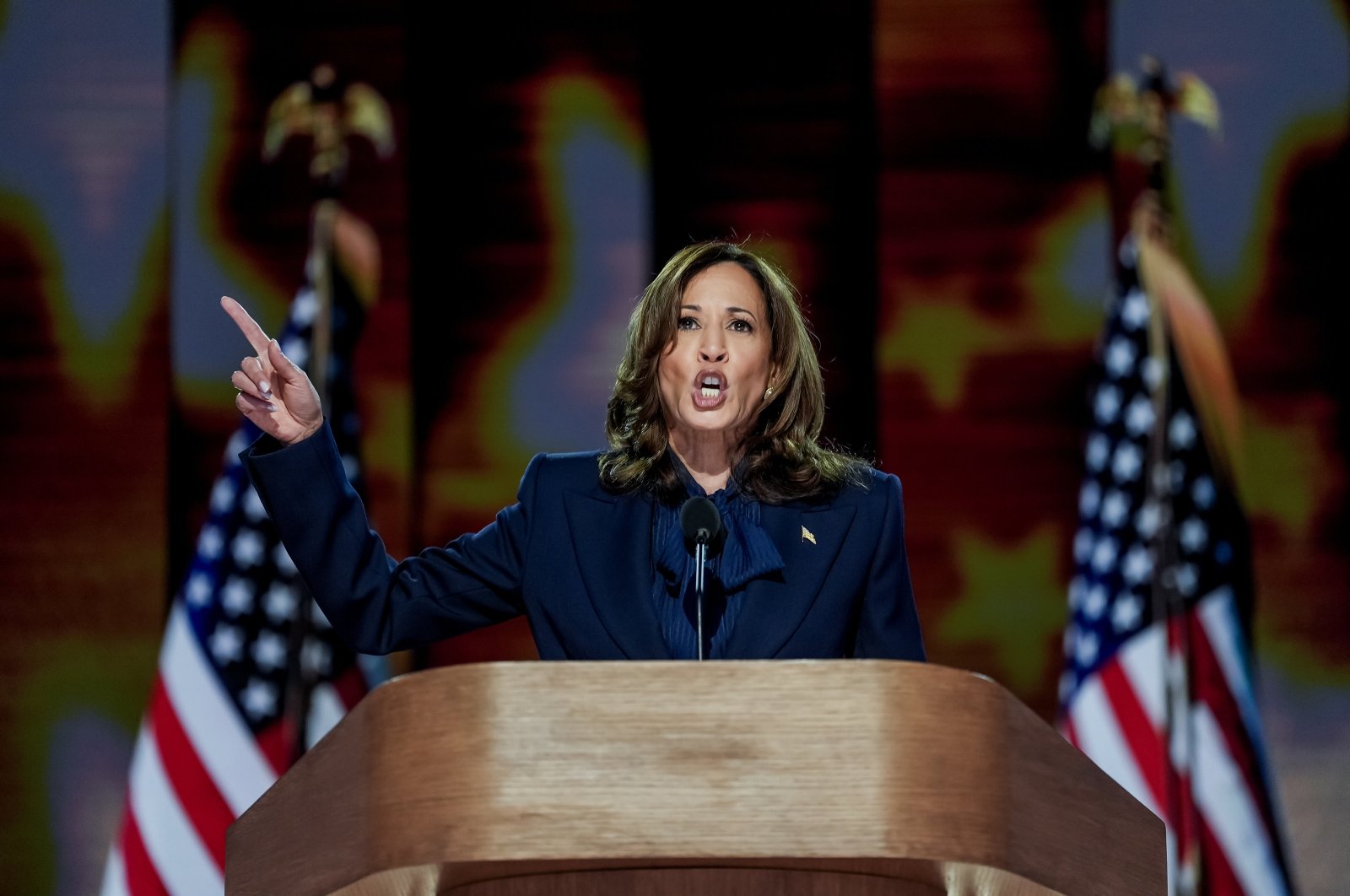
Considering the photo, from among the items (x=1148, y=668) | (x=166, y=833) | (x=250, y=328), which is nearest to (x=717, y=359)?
(x=250, y=328)

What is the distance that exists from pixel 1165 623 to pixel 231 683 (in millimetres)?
2434

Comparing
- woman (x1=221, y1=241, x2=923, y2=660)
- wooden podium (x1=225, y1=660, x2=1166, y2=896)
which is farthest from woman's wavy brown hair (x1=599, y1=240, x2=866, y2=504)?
wooden podium (x1=225, y1=660, x2=1166, y2=896)

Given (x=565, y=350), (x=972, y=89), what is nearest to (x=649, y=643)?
(x=565, y=350)

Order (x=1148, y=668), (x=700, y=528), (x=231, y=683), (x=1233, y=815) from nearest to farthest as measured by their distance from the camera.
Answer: (x=700, y=528) < (x=1233, y=815) < (x=1148, y=668) < (x=231, y=683)

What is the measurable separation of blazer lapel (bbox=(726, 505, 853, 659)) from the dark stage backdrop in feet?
7.19

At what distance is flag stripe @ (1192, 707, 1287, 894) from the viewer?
4.16m

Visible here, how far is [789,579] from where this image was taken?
2.09m

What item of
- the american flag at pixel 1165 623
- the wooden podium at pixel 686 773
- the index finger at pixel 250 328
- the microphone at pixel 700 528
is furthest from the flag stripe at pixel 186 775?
the wooden podium at pixel 686 773

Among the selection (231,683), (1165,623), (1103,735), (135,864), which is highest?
(1165,623)

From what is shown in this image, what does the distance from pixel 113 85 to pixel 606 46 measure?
135 cm

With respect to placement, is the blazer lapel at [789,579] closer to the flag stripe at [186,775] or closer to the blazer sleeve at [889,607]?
the blazer sleeve at [889,607]

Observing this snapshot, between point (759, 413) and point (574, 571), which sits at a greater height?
point (759, 413)

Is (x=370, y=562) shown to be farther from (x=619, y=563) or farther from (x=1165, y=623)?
(x=1165, y=623)

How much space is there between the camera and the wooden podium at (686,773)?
1.42m
